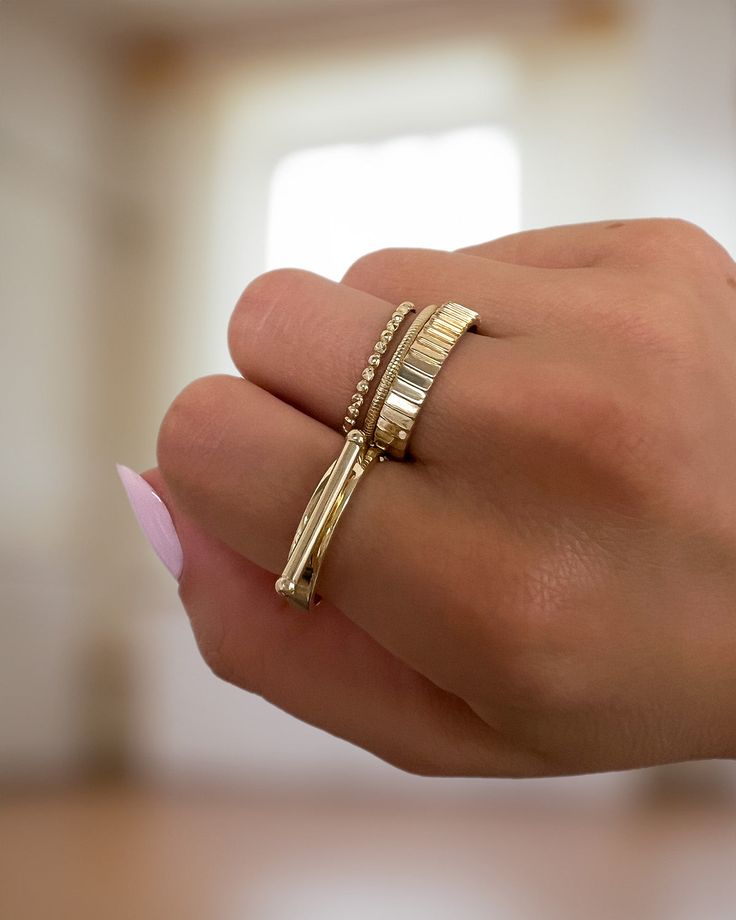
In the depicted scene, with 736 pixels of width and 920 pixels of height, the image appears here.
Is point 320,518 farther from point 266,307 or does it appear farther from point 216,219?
point 216,219

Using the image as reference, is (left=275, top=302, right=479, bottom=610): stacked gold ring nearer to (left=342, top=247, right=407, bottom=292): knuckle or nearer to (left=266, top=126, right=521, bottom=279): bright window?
(left=342, top=247, right=407, bottom=292): knuckle

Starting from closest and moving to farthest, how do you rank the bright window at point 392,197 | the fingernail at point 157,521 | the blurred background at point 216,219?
1. the fingernail at point 157,521
2. the blurred background at point 216,219
3. the bright window at point 392,197

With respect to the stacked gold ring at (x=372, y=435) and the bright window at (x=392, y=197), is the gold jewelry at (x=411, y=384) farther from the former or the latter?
the bright window at (x=392, y=197)

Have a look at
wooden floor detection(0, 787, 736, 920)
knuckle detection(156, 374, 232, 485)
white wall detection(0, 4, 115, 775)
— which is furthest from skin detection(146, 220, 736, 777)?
white wall detection(0, 4, 115, 775)

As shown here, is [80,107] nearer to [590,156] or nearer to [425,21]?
[425,21]

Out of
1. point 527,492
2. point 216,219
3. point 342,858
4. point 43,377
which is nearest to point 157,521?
point 527,492

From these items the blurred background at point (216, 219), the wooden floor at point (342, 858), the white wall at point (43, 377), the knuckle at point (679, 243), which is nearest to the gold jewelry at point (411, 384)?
the knuckle at point (679, 243)

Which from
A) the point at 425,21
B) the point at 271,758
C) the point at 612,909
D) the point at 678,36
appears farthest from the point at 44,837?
the point at 678,36
